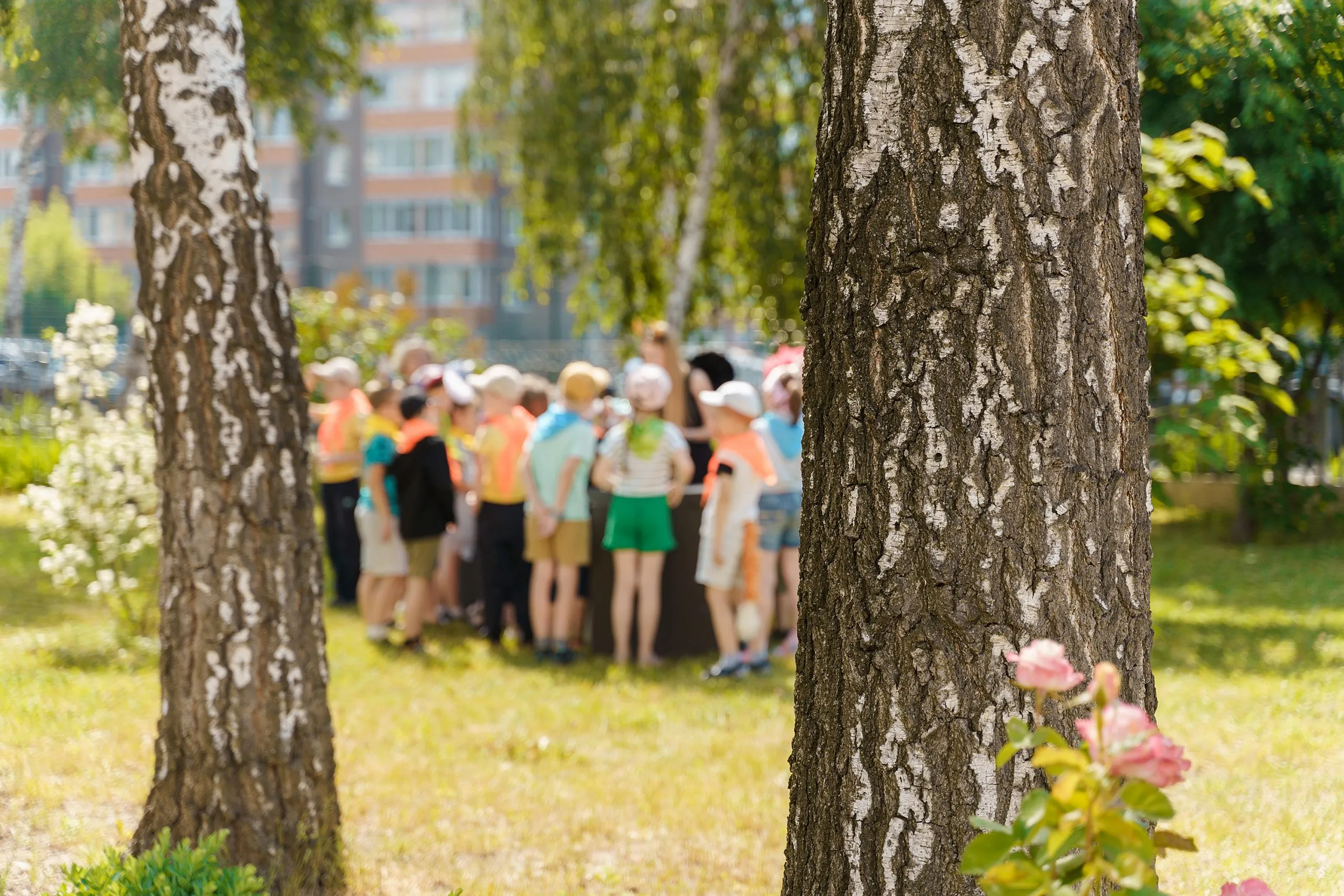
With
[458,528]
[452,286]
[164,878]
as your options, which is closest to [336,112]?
[452,286]

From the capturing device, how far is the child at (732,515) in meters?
7.20

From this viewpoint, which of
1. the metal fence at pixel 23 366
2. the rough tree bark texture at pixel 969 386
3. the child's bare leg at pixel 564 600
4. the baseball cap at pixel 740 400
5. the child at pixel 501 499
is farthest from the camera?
the metal fence at pixel 23 366

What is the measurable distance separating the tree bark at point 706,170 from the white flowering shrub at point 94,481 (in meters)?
9.07

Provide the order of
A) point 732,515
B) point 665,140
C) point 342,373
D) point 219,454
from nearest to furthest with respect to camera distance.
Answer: point 219,454, point 732,515, point 342,373, point 665,140

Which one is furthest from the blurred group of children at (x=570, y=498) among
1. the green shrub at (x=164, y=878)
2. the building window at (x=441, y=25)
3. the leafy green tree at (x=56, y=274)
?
the building window at (x=441, y=25)

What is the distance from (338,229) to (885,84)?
58899 mm

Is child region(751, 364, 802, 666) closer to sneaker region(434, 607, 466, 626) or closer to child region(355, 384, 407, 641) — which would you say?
child region(355, 384, 407, 641)

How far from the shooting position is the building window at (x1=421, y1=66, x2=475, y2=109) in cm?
5866

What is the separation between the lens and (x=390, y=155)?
2334 inches

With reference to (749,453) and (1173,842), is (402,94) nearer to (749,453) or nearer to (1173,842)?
(749,453)

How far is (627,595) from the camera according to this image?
7.90 meters

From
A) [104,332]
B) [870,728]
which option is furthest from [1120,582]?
[104,332]

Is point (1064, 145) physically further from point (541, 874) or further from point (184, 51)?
point (541, 874)

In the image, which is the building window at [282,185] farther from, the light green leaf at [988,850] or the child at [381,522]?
the light green leaf at [988,850]
